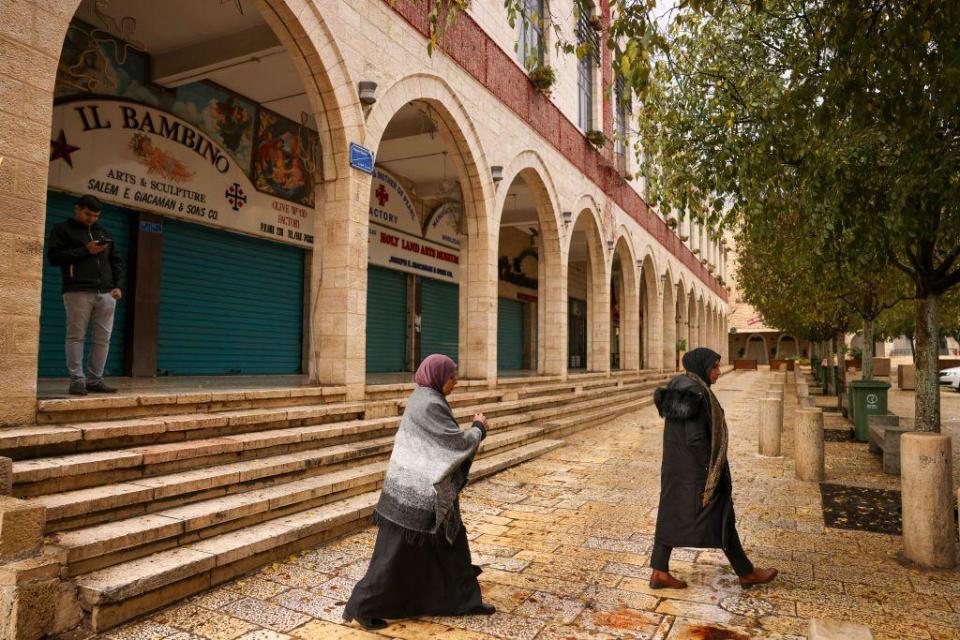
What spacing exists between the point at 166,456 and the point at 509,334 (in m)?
15.4

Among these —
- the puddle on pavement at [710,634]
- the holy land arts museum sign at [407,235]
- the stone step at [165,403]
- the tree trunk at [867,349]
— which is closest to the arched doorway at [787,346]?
the tree trunk at [867,349]

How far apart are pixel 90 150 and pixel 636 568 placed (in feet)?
26.0

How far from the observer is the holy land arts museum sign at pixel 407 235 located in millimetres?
12789

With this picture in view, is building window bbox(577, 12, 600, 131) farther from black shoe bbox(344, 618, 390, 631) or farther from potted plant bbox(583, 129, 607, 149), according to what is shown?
black shoe bbox(344, 618, 390, 631)

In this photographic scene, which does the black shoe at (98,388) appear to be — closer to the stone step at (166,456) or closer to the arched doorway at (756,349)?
the stone step at (166,456)

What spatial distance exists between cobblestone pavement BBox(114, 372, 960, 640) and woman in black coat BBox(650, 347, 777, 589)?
184mm

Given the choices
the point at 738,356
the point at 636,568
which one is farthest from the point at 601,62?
the point at 738,356

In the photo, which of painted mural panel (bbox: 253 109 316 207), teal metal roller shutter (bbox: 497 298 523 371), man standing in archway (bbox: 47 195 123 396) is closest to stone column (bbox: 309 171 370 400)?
man standing in archway (bbox: 47 195 123 396)

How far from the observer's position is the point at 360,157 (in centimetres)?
717

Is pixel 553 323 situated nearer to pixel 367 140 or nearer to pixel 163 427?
pixel 367 140

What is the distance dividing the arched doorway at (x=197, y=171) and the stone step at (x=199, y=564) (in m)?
2.63

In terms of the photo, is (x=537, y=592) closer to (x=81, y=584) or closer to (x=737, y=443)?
(x=81, y=584)

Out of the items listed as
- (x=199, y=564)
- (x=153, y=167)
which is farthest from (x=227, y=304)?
(x=199, y=564)

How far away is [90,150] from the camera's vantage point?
763 cm
